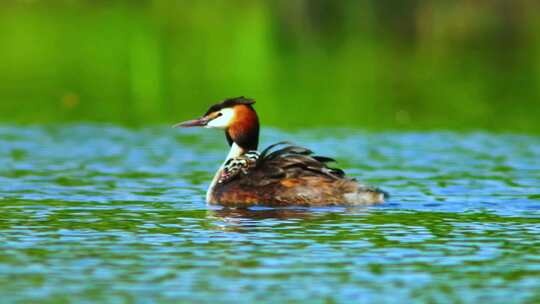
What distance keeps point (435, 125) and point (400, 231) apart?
1238 cm

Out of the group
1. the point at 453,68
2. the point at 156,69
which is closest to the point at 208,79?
the point at 156,69

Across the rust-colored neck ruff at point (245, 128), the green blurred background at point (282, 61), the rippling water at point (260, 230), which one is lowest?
the rippling water at point (260, 230)

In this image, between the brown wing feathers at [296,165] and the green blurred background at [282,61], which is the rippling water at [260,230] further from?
the green blurred background at [282,61]

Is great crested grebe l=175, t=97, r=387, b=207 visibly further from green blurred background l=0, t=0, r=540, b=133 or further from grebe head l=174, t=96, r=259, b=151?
green blurred background l=0, t=0, r=540, b=133

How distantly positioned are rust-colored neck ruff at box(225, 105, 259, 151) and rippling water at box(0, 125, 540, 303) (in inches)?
34.4

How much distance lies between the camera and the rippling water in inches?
472

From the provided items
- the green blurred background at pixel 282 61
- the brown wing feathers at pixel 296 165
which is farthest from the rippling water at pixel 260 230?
the green blurred background at pixel 282 61

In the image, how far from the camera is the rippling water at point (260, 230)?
39.3 feet

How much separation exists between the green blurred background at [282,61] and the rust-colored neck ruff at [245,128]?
8618 mm

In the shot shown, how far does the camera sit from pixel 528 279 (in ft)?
40.7

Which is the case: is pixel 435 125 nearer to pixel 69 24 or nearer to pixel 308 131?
pixel 308 131

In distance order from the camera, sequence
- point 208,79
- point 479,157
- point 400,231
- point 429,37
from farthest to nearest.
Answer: point 429,37, point 208,79, point 479,157, point 400,231

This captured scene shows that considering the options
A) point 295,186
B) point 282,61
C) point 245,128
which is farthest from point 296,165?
point 282,61

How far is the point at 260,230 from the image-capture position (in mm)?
15227
